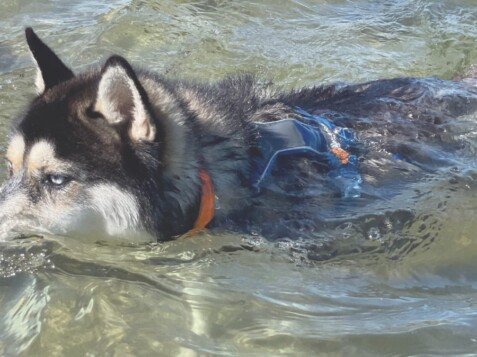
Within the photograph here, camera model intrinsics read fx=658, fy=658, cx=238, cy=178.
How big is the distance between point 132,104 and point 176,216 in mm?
768

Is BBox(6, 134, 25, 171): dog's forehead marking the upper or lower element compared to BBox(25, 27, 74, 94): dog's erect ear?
lower

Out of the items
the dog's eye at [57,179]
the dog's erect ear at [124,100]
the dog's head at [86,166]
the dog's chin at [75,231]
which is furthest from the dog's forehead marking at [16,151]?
the dog's erect ear at [124,100]

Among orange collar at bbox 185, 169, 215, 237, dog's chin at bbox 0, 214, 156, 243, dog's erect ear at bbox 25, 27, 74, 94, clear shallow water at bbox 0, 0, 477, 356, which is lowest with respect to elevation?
clear shallow water at bbox 0, 0, 477, 356

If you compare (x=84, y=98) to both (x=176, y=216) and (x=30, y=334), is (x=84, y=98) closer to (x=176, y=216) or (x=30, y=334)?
(x=176, y=216)

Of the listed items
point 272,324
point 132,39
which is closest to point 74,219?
point 272,324

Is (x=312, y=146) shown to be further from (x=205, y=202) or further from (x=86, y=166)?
(x=86, y=166)

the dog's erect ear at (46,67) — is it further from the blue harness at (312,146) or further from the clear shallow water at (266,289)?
the blue harness at (312,146)

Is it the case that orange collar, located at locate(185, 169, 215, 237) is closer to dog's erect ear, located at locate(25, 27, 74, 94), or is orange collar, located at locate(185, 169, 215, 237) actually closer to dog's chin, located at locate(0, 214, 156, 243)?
dog's chin, located at locate(0, 214, 156, 243)

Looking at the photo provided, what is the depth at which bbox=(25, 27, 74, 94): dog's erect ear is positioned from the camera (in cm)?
418

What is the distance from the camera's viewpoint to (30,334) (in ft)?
11.7

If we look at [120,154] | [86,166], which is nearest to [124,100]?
[120,154]

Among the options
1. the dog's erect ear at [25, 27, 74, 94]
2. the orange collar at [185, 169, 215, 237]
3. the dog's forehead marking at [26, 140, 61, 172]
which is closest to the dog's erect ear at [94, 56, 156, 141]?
the dog's forehead marking at [26, 140, 61, 172]

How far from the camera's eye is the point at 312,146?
4.52 m

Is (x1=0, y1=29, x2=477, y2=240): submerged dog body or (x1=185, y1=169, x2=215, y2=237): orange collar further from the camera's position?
(x1=185, y1=169, x2=215, y2=237): orange collar
